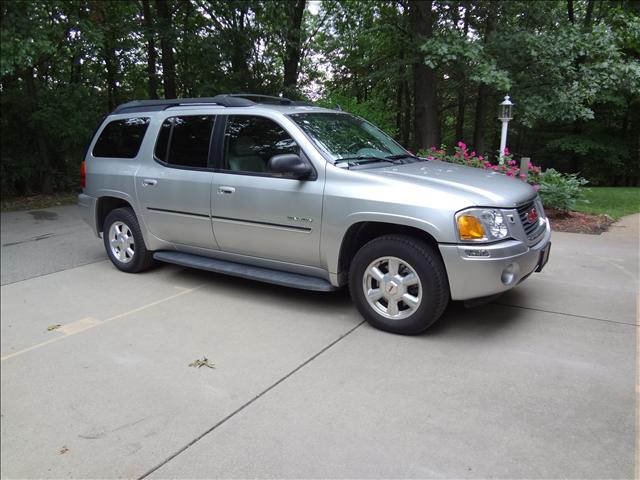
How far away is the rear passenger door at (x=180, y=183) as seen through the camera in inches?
201

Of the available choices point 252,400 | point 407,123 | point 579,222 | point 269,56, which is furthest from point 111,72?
point 407,123

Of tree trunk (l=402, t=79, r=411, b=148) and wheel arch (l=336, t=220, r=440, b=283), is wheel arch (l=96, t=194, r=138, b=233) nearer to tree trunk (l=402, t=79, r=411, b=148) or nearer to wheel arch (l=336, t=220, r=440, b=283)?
wheel arch (l=336, t=220, r=440, b=283)

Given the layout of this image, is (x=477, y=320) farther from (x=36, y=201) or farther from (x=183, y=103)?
(x=36, y=201)

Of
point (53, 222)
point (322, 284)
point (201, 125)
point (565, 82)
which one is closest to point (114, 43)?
point (53, 222)

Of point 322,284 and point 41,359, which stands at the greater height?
point 322,284

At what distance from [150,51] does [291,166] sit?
12.6 meters

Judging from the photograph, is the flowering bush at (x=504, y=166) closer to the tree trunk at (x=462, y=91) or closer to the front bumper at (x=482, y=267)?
the tree trunk at (x=462, y=91)

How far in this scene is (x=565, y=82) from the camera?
10.7m

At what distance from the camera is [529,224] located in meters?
4.11

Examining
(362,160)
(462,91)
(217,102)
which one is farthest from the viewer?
(462,91)

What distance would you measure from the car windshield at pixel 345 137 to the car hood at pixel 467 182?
37 cm

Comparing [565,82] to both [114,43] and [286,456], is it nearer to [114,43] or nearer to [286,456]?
[286,456]

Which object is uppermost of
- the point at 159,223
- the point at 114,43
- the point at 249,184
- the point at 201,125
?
the point at 114,43

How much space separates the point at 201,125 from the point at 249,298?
1.90 meters
